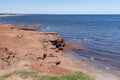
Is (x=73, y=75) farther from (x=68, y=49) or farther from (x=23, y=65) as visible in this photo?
(x=68, y=49)

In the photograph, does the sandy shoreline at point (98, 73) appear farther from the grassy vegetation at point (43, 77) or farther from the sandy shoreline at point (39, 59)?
the grassy vegetation at point (43, 77)

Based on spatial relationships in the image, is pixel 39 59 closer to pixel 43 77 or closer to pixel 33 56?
pixel 33 56

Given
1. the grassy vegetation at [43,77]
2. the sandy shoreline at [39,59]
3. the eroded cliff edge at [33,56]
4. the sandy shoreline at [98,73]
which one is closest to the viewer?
the grassy vegetation at [43,77]

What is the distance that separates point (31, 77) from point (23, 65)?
10.3 ft

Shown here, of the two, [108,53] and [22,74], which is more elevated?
[22,74]

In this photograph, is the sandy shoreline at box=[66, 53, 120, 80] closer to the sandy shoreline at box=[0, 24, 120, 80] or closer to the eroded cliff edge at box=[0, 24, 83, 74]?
the sandy shoreline at box=[0, 24, 120, 80]

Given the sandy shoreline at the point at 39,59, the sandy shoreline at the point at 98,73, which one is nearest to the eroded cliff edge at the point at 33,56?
the sandy shoreline at the point at 39,59

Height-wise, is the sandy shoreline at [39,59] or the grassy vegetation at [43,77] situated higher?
the grassy vegetation at [43,77]

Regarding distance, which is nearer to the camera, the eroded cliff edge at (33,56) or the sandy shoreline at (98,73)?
the eroded cliff edge at (33,56)

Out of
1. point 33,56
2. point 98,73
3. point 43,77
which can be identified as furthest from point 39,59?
point 43,77

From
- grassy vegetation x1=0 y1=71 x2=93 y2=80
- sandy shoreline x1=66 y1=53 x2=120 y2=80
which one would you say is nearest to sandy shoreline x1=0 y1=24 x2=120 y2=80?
sandy shoreline x1=66 y1=53 x2=120 y2=80

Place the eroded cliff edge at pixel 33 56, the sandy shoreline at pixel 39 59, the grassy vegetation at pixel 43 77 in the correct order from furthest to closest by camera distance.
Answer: the sandy shoreline at pixel 39 59 → the eroded cliff edge at pixel 33 56 → the grassy vegetation at pixel 43 77

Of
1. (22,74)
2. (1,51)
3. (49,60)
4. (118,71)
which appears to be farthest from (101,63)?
(22,74)

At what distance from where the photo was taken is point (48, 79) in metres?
13.0
